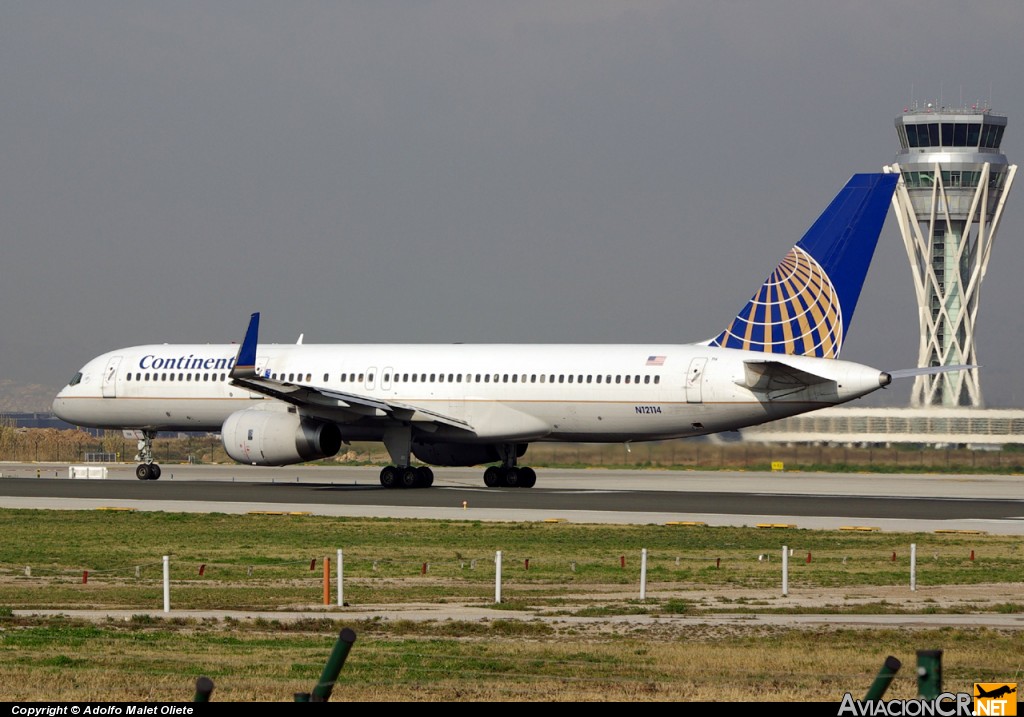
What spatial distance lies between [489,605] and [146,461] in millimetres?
40897

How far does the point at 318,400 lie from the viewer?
2010 inches

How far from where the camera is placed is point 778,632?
796 inches

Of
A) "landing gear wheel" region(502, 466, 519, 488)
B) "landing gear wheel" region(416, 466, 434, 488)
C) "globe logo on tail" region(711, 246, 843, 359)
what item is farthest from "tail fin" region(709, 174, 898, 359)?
"landing gear wheel" region(416, 466, 434, 488)

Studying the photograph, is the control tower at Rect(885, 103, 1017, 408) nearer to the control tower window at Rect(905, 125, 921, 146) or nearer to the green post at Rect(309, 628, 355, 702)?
the control tower window at Rect(905, 125, 921, 146)

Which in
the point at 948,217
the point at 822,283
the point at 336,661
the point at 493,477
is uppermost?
the point at 948,217

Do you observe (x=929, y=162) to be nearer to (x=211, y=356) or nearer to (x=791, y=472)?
(x=791, y=472)

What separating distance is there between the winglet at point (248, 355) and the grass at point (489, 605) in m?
10.9

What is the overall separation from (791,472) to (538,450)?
1367 cm

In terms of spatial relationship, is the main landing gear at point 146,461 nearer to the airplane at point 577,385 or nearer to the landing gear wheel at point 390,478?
the airplane at point 577,385

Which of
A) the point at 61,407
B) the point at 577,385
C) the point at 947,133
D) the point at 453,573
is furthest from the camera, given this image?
the point at 947,133

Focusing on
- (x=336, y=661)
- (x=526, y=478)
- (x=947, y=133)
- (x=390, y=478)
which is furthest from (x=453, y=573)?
(x=947, y=133)

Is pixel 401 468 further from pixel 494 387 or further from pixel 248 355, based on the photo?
pixel 248 355

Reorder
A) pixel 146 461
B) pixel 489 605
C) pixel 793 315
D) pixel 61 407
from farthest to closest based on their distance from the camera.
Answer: pixel 61 407, pixel 146 461, pixel 793 315, pixel 489 605

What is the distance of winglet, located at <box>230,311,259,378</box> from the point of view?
48.8 m
